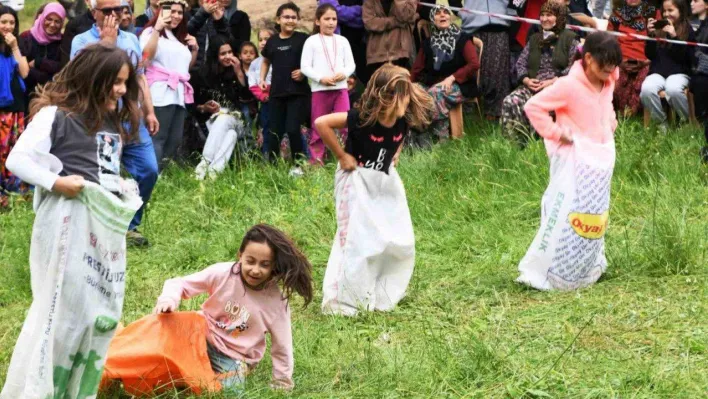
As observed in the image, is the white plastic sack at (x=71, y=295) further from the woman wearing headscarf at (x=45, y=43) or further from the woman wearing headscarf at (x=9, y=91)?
the woman wearing headscarf at (x=45, y=43)

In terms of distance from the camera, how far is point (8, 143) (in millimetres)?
10680

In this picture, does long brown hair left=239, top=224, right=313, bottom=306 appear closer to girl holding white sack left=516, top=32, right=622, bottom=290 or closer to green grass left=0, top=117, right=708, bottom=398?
green grass left=0, top=117, right=708, bottom=398

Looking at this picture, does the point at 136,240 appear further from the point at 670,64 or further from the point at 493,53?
the point at 670,64

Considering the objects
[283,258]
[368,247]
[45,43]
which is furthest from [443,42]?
[283,258]

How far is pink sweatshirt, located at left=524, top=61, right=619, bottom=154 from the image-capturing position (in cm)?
747

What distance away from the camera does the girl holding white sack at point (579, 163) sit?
7445 millimetres

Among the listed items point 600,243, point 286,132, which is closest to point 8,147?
point 286,132

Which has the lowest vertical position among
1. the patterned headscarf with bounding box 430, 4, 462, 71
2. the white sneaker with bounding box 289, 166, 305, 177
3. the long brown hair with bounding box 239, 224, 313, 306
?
the white sneaker with bounding box 289, 166, 305, 177

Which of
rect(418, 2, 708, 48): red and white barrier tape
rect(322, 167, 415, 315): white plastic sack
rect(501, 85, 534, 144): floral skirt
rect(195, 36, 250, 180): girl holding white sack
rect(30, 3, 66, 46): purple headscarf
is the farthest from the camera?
rect(195, 36, 250, 180): girl holding white sack

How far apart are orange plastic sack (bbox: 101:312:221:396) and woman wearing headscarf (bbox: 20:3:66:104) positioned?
19.6 feet

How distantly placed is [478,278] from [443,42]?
4211mm

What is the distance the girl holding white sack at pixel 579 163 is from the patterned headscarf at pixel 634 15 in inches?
158

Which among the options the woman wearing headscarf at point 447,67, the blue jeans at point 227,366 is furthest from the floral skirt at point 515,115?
the blue jeans at point 227,366

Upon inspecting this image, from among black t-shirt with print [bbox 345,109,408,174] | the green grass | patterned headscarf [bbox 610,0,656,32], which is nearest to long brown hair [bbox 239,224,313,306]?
the green grass
